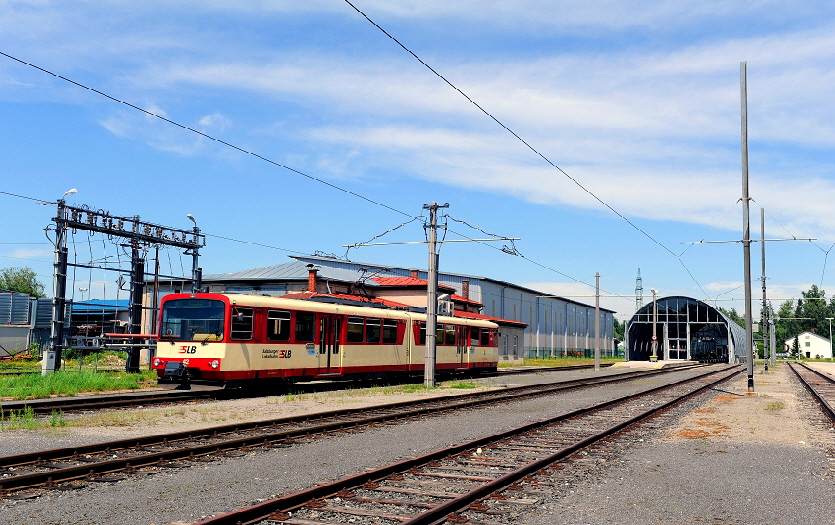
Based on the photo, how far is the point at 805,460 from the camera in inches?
458

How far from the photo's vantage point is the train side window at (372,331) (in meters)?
26.6

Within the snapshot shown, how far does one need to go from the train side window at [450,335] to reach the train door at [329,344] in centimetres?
879

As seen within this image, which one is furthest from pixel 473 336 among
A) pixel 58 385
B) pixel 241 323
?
pixel 58 385

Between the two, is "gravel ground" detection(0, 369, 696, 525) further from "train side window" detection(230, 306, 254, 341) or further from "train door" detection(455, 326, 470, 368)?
"train door" detection(455, 326, 470, 368)

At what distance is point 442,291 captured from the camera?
206ft

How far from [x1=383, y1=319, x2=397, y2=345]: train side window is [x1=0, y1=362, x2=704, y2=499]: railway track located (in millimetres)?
11220

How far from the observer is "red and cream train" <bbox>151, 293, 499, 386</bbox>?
66.9 feet

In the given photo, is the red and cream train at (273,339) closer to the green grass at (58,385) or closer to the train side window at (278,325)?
the train side window at (278,325)

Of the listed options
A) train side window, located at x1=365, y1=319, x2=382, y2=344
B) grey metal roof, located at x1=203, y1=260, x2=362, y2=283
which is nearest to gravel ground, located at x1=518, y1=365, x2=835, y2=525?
train side window, located at x1=365, y1=319, x2=382, y2=344

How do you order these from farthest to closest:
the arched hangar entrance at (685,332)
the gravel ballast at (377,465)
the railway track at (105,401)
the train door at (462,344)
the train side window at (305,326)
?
1. the arched hangar entrance at (685,332)
2. the train door at (462,344)
3. the train side window at (305,326)
4. the railway track at (105,401)
5. the gravel ballast at (377,465)

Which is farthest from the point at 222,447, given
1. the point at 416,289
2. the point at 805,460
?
the point at 416,289

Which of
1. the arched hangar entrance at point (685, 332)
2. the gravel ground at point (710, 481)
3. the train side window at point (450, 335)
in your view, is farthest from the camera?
the arched hangar entrance at point (685, 332)

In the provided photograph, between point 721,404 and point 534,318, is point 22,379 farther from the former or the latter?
point 534,318

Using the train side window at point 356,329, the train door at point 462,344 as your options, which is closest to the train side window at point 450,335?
the train door at point 462,344
